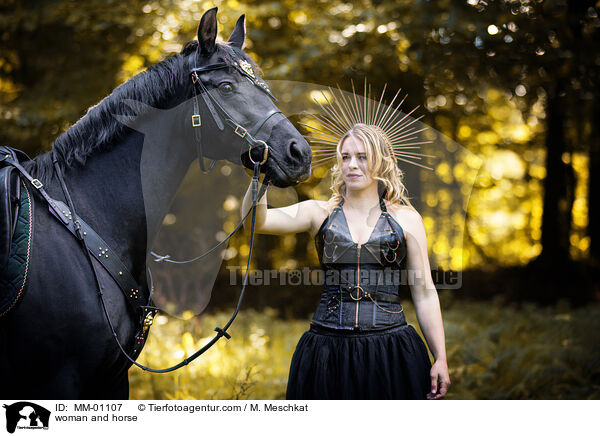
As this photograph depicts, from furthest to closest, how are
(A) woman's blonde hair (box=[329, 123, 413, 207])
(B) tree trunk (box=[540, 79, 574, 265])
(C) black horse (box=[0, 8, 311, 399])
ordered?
(B) tree trunk (box=[540, 79, 574, 265]) → (A) woman's blonde hair (box=[329, 123, 413, 207]) → (C) black horse (box=[0, 8, 311, 399])

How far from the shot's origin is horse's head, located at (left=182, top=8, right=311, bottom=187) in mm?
2260

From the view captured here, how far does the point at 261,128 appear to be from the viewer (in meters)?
2.27

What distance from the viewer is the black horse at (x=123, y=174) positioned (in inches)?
82.0

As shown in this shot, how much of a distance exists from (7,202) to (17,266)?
284mm

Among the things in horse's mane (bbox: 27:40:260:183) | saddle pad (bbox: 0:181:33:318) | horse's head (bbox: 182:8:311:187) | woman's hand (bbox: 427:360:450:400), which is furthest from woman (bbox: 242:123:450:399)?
saddle pad (bbox: 0:181:33:318)

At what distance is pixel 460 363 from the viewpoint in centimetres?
512

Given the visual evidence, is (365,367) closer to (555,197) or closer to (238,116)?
(238,116)

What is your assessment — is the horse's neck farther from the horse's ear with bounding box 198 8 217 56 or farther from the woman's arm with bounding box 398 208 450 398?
the woman's arm with bounding box 398 208 450 398

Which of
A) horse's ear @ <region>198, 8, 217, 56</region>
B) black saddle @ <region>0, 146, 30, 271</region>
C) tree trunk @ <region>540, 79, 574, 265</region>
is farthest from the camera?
tree trunk @ <region>540, 79, 574, 265</region>

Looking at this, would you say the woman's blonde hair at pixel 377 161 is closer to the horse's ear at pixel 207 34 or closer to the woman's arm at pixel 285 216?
the woman's arm at pixel 285 216

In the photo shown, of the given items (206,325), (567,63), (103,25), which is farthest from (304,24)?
(206,325)

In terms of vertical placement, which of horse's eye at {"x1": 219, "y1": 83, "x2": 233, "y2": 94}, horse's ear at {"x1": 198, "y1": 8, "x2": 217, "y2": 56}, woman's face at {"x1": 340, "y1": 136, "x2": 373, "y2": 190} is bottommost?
woman's face at {"x1": 340, "y1": 136, "x2": 373, "y2": 190}

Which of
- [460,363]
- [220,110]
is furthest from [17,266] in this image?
[460,363]
